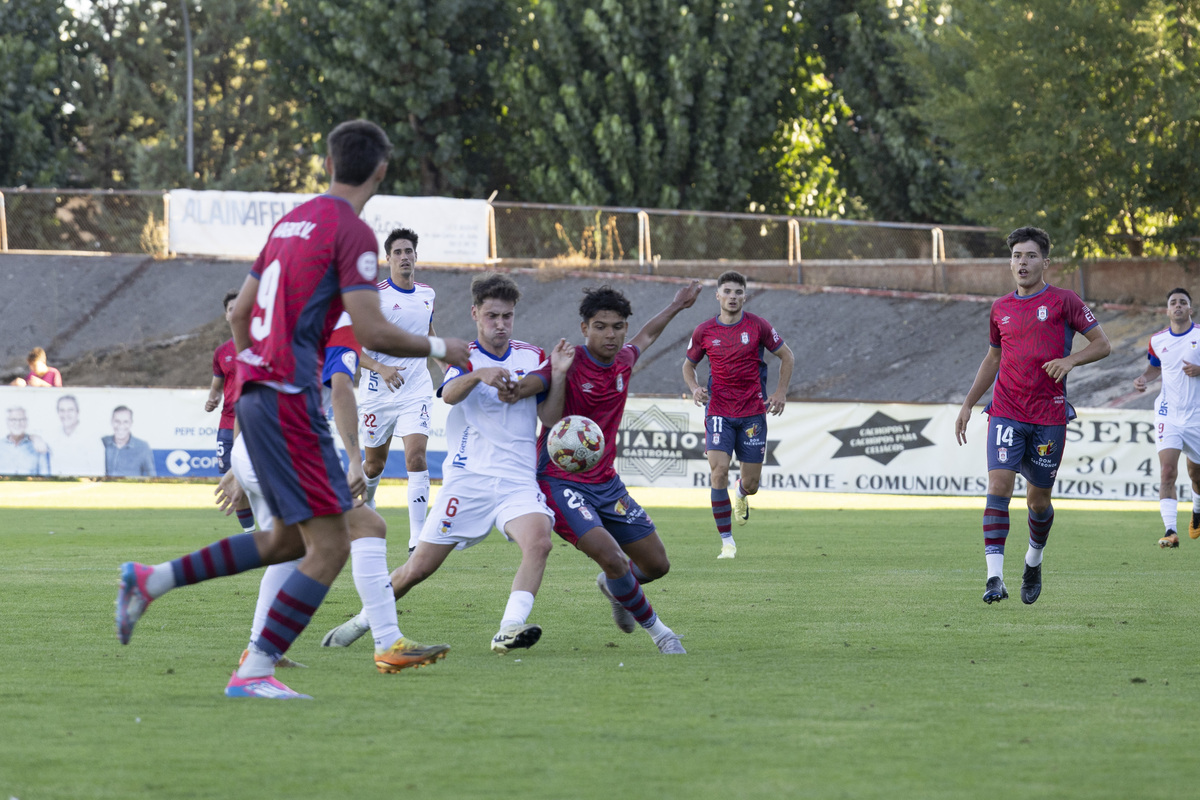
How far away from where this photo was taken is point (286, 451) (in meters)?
5.16

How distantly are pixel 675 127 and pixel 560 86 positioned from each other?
382cm

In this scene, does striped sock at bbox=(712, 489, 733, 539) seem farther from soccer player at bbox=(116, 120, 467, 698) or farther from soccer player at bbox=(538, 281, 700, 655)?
soccer player at bbox=(116, 120, 467, 698)

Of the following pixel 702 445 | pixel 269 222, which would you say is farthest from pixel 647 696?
pixel 269 222

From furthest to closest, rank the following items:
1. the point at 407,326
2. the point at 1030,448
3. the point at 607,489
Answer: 1. the point at 407,326
2. the point at 1030,448
3. the point at 607,489

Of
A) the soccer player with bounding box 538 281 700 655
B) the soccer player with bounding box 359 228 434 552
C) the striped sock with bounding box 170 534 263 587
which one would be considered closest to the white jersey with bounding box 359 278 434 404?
the soccer player with bounding box 359 228 434 552

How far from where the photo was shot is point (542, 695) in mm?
5410

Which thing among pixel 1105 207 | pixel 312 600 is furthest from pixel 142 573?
pixel 1105 207

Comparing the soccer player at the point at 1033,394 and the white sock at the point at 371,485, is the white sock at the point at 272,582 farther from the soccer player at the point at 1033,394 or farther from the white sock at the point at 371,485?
the white sock at the point at 371,485

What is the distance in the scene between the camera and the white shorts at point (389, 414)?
11.4 meters

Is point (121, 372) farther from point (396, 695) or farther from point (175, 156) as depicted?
point (396, 695)

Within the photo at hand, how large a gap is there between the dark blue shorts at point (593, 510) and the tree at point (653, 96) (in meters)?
29.5

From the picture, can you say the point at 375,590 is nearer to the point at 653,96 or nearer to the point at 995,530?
the point at 995,530

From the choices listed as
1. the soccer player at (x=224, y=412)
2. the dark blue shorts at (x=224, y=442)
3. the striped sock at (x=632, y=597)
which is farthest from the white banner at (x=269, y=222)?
the striped sock at (x=632, y=597)

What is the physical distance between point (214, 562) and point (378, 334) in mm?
1039
